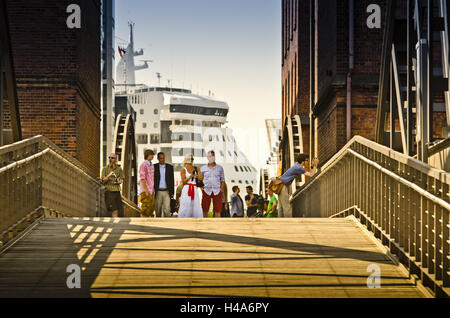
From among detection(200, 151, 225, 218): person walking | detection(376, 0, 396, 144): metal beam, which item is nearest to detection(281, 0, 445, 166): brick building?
detection(200, 151, 225, 218): person walking

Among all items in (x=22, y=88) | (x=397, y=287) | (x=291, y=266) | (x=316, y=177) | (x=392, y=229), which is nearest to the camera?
(x=397, y=287)

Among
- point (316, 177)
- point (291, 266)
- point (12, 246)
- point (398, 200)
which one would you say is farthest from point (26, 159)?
point (316, 177)

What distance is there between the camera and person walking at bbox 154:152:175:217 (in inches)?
563

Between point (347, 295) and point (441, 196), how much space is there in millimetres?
1081

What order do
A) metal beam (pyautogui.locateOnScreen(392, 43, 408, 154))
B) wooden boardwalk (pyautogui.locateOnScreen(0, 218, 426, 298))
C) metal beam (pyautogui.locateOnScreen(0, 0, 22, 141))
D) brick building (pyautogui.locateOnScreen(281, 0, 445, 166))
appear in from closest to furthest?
wooden boardwalk (pyautogui.locateOnScreen(0, 218, 426, 298))
metal beam (pyautogui.locateOnScreen(392, 43, 408, 154))
metal beam (pyautogui.locateOnScreen(0, 0, 22, 141))
brick building (pyautogui.locateOnScreen(281, 0, 445, 166))

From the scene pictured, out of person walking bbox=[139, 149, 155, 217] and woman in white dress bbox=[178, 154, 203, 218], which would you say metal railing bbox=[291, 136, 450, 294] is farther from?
person walking bbox=[139, 149, 155, 217]

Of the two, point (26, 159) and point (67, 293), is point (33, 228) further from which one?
point (67, 293)

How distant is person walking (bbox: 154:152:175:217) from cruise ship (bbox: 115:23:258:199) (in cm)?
8085

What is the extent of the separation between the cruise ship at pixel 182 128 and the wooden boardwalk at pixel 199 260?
8543cm

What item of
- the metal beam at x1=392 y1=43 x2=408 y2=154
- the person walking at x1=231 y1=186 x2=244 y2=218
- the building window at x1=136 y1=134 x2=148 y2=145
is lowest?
the building window at x1=136 y1=134 x2=148 y2=145

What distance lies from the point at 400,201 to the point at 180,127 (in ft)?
314

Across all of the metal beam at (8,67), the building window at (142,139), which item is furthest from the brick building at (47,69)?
the building window at (142,139)
